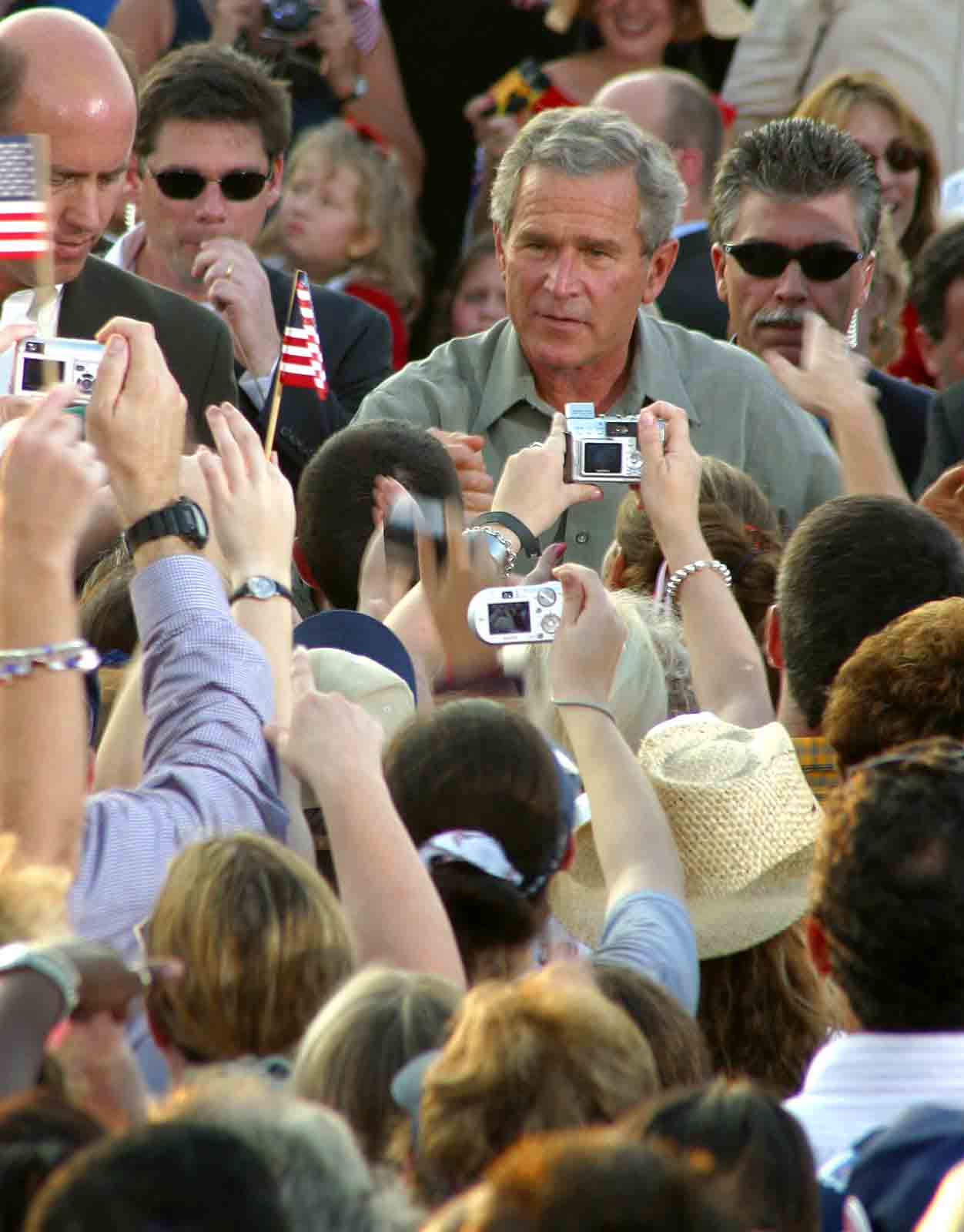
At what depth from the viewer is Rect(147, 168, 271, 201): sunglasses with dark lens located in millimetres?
6074

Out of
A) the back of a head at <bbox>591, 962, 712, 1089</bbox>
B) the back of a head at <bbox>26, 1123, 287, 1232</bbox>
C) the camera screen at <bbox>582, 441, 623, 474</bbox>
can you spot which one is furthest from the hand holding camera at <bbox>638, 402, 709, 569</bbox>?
the back of a head at <bbox>26, 1123, 287, 1232</bbox>

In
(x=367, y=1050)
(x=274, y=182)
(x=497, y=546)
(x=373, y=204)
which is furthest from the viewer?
(x=373, y=204)

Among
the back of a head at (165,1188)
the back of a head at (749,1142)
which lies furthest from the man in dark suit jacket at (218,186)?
the back of a head at (165,1188)

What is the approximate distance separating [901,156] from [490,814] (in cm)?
459

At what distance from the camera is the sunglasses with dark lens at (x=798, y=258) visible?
560cm

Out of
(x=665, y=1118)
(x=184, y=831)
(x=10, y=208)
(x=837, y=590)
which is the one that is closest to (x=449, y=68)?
(x=10, y=208)

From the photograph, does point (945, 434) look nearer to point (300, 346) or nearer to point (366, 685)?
point (300, 346)

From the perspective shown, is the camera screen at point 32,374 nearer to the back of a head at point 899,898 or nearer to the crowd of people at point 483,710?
the crowd of people at point 483,710

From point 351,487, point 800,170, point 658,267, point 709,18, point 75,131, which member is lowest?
point 351,487

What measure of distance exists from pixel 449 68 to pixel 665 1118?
661 cm

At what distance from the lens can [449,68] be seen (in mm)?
8164

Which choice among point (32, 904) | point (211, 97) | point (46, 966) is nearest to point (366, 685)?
point (32, 904)

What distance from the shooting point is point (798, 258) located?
5.62 m

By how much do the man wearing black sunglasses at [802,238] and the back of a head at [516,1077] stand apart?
11.8 ft
